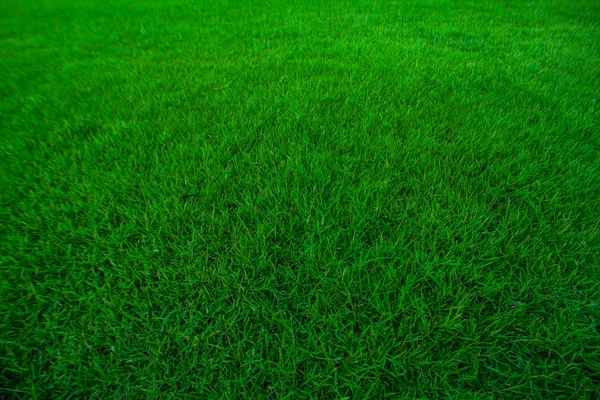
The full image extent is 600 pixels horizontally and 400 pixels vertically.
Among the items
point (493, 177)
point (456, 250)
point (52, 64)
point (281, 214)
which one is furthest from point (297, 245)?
point (52, 64)

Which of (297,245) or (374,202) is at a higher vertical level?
(374,202)

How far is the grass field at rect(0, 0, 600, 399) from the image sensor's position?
97cm

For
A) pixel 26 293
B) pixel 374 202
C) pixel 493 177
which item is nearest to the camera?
pixel 26 293

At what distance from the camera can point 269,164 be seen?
64.2 inches

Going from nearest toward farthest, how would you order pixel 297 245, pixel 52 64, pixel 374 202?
1. pixel 297 245
2. pixel 374 202
3. pixel 52 64

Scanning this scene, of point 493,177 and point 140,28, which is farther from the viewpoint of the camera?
Answer: point 140,28

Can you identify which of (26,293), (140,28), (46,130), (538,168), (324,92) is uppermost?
(140,28)

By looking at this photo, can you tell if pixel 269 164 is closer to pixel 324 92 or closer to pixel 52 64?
pixel 324 92

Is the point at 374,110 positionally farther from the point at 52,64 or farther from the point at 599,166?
the point at 52,64

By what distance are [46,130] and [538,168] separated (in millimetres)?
3201

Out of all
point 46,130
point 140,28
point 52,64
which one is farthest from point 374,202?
point 140,28

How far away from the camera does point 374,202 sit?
1.41m

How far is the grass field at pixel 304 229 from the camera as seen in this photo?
0.97 metres

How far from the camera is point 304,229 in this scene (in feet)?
4.37
